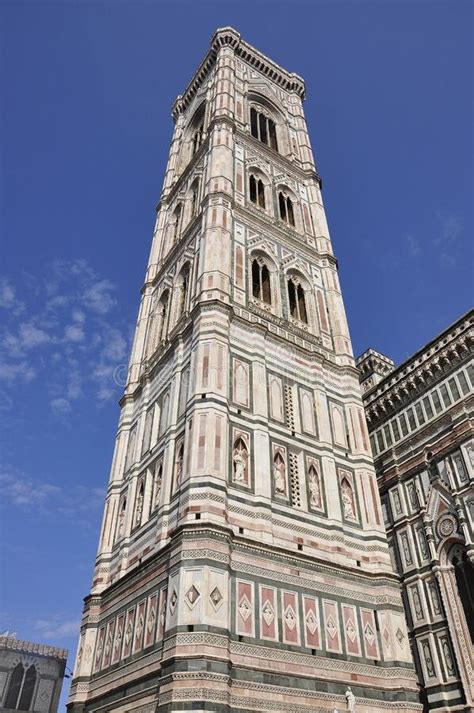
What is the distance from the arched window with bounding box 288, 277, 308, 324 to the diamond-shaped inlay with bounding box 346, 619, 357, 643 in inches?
405

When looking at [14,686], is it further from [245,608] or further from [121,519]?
[245,608]

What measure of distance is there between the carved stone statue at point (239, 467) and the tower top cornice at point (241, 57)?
88.6ft

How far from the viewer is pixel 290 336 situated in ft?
61.5

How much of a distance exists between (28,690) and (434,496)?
27.9 meters

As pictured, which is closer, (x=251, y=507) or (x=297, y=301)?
(x=251, y=507)

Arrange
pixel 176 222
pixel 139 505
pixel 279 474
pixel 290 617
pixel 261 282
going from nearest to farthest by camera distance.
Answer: pixel 290 617 < pixel 279 474 < pixel 139 505 < pixel 261 282 < pixel 176 222

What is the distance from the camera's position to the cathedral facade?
15.3 metres

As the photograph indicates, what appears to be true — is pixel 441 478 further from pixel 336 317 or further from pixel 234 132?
pixel 234 132

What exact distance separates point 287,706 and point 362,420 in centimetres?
887

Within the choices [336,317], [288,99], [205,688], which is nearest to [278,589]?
[205,688]

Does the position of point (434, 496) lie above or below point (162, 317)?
below

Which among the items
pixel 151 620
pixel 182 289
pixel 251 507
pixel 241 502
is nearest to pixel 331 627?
pixel 251 507

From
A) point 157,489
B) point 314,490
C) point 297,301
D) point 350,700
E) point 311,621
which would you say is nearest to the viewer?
point 350,700

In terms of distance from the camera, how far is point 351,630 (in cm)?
1294
